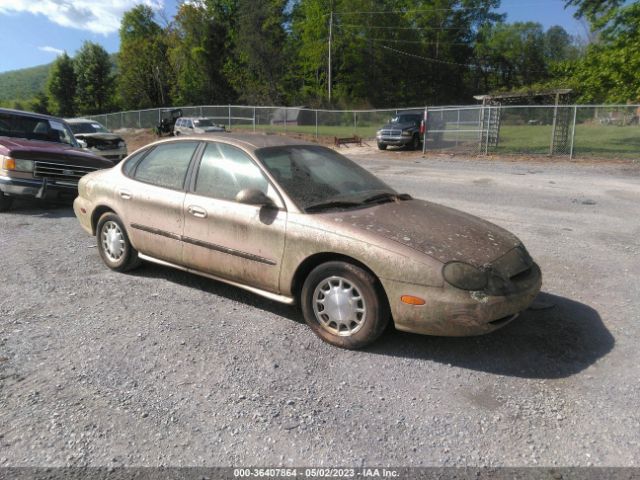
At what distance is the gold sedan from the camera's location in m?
3.38

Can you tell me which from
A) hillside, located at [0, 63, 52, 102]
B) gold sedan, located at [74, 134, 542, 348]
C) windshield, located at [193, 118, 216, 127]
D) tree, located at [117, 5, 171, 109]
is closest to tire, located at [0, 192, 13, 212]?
gold sedan, located at [74, 134, 542, 348]

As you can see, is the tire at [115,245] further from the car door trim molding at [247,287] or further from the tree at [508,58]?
the tree at [508,58]

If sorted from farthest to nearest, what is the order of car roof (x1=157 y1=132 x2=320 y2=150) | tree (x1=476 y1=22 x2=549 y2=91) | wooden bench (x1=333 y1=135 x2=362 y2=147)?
tree (x1=476 y1=22 x2=549 y2=91) → wooden bench (x1=333 y1=135 x2=362 y2=147) → car roof (x1=157 y1=132 x2=320 y2=150)

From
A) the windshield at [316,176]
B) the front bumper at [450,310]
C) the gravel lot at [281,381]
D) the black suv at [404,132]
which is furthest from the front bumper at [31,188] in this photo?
the black suv at [404,132]

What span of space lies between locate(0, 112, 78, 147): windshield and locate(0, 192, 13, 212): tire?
4.62 feet

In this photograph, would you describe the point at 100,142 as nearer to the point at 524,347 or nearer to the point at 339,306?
the point at 339,306

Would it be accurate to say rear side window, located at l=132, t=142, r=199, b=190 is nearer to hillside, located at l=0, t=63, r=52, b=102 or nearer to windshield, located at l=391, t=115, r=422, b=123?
windshield, located at l=391, t=115, r=422, b=123

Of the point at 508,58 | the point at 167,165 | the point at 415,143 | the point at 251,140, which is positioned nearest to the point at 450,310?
the point at 251,140

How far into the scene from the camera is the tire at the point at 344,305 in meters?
3.51

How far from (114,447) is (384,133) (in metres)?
22.4

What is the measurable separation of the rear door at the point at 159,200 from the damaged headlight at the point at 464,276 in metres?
2.39

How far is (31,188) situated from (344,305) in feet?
22.2

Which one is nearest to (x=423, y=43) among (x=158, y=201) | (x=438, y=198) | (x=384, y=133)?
(x=384, y=133)

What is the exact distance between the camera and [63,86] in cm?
6272
